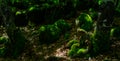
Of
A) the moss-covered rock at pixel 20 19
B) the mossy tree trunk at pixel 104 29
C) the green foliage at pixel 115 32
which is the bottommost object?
the moss-covered rock at pixel 20 19

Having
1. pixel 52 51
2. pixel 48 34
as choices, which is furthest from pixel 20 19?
pixel 52 51

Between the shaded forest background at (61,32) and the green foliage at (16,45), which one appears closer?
the shaded forest background at (61,32)

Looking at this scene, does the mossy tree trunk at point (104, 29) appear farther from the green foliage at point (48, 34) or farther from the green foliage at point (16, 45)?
the green foliage at point (16, 45)

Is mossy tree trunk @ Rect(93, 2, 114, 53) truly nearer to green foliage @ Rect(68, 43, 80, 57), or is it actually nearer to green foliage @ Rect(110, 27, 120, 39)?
green foliage @ Rect(68, 43, 80, 57)

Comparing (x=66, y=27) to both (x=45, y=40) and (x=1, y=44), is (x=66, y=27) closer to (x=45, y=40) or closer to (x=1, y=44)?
(x=45, y=40)

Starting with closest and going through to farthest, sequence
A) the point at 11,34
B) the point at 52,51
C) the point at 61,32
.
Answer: the point at 52,51 < the point at 11,34 < the point at 61,32

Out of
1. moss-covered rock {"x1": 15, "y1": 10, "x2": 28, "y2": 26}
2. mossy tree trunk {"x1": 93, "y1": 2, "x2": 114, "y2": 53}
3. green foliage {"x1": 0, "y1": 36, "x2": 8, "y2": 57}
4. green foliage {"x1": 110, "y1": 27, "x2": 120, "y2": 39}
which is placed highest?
mossy tree trunk {"x1": 93, "y1": 2, "x2": 114, "y2": 53}

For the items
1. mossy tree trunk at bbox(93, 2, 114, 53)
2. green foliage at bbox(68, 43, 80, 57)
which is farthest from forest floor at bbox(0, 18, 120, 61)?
mossy tree trunk at bbox(93, 2, 114, 53)

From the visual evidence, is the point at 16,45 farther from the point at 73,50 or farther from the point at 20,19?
the point at 20,19

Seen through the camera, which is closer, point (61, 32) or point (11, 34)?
point (11, 34)

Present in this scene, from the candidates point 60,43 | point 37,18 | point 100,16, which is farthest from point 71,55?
point 37,18

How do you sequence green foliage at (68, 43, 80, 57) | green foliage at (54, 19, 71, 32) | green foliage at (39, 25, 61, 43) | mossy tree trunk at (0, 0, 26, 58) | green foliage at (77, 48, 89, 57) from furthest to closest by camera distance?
1. green foliage at (54, 19, 71, 32)
2. green foliage at (39, 25, 61, 43)
3. mossy tree trunk at (0, 0, 26, 58)
4. green foliage at (68, 43, 80, 57)
5. green foliage at (77, 48, 89, 57)

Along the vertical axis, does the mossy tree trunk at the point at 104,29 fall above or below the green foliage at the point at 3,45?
above

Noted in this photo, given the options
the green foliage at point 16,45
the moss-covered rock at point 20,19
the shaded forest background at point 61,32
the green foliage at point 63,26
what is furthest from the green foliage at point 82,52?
the moss-covered rock at point 20,19
